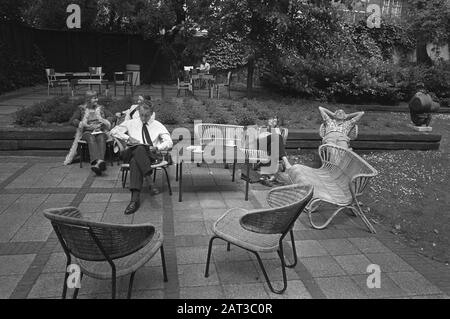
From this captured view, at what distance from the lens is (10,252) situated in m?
4.09

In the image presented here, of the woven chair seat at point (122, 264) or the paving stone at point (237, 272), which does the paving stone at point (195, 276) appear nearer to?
the paving stone at point (237, 272)

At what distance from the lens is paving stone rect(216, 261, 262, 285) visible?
3743 mm

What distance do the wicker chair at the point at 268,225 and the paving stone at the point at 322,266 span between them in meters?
0.17

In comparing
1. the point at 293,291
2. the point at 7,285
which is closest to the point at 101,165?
the point at 7,285

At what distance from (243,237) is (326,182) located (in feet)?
7.28

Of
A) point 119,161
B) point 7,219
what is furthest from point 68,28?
point 7,219

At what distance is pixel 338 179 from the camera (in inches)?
219

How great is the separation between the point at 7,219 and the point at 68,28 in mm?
16240

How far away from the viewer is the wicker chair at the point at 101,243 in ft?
9.16

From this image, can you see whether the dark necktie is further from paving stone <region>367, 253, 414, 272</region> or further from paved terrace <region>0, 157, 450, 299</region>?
paving stone <region>367, 253, 414, 272</region>

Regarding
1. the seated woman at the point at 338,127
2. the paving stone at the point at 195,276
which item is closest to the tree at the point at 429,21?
the seated woman at the point at 338,127

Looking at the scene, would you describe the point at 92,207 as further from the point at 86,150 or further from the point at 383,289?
the point at 383,289

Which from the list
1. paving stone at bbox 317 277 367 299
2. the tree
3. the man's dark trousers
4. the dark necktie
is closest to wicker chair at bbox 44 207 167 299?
paving stone at bbox 317 277 367 299
